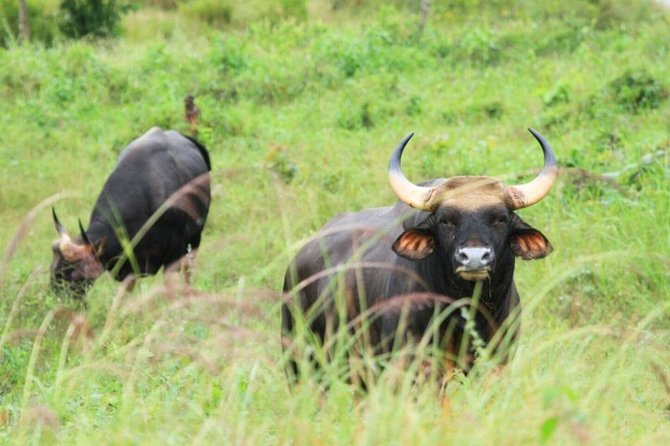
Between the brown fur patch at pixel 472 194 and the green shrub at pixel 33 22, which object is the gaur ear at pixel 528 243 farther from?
the green shrub at pixel 33 22

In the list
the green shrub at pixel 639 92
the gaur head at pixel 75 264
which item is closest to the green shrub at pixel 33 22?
the green shrub at pixel 639 92

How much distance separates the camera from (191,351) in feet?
12.3

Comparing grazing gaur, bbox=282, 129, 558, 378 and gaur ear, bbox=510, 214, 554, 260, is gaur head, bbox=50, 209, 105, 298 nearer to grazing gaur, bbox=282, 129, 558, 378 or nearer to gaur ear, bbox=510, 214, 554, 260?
grazing gaur, bbox=282, 129, 558, 378

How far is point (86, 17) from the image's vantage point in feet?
74.6

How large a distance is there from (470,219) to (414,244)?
329 mm

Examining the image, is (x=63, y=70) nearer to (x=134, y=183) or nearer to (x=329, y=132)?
(x=329, y=132)

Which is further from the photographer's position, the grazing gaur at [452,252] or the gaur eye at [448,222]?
the gaur eye at [448,222]

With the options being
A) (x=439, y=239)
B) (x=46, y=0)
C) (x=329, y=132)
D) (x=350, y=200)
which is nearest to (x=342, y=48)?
(x=329, y=132)

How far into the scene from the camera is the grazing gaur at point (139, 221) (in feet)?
32.2

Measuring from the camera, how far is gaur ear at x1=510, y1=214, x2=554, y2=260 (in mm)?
5621

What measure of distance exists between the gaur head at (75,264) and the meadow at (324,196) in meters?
0.14

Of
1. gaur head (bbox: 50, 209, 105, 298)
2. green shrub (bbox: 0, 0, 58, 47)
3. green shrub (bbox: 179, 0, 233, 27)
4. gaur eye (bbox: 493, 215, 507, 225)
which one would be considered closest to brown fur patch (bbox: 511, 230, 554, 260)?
gaur eye (bbox: 493, 215, 507, 225)

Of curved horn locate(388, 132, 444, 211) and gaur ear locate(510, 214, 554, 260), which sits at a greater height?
curved horn locate(388, 132, 444, 211)

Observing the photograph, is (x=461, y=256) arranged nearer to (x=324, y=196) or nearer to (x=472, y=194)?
(x=472, y=194)
